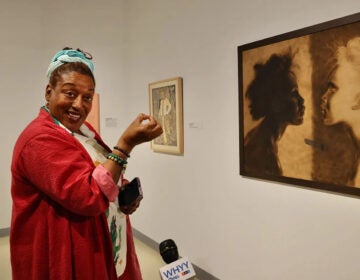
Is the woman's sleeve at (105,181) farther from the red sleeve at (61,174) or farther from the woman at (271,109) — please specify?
the woman at (271,109)

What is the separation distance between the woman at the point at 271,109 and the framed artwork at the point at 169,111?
84cm

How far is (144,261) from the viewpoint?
3.06 meters

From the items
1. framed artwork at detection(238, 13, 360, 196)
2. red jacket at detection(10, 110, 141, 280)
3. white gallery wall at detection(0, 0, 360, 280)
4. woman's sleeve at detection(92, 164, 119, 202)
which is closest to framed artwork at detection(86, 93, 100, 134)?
white gallery wall at detection(0, 0, 360, 280)

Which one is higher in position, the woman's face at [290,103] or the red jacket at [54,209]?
the woman's face at [290,103]

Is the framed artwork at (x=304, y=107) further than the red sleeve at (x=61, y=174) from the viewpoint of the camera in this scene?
Yes

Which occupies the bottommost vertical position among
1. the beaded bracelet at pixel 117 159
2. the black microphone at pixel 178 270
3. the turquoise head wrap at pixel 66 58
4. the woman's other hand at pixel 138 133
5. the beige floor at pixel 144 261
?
the beige floor at pixel 144 261

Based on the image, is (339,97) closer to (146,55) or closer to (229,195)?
(229,195)

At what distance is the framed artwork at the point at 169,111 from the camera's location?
2.86 meters

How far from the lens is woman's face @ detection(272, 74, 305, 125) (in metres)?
1.81

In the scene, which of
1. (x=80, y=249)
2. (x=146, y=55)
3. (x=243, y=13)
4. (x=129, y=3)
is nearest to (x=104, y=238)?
(x=80, y=249)

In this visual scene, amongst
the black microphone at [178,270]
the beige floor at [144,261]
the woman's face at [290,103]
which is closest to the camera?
the black microphone at [178,270]

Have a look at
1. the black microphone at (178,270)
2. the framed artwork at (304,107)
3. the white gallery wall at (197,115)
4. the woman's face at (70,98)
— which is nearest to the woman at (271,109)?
the framed artwork at (304,107)

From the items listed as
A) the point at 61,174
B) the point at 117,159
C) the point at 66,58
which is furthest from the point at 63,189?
the point at 66,58

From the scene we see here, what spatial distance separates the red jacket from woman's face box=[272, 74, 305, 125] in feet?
4.13
